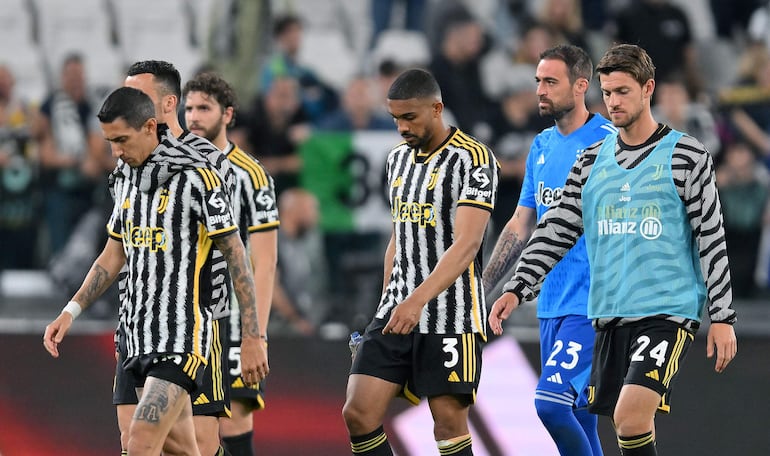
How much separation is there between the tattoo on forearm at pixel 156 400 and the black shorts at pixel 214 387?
0.80 metres

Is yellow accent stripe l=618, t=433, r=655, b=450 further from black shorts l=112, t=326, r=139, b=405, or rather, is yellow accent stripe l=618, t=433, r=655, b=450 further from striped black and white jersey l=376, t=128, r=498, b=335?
black shorts l=112, t=326, r=139, b=405

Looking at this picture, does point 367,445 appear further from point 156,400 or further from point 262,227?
point 262,227

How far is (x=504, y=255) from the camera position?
6.93 metres

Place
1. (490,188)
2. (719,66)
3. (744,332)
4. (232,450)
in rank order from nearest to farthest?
(490,188), (232,450), (744,332), (719,66)

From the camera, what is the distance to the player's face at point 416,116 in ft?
20.0

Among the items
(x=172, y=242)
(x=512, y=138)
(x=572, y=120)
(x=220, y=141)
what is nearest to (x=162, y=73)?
(x=220, y=141)

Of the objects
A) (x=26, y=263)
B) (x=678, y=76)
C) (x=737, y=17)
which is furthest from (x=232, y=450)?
(x=737, y=17)

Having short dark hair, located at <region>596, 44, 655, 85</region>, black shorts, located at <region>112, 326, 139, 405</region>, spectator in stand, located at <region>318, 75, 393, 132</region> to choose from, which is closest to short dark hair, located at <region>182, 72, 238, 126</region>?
black shorts, located at <region>112, 326, 139, 405</region>

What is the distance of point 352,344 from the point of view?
6.48 meters

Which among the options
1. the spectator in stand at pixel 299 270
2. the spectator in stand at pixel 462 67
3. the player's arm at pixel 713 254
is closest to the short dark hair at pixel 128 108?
the player's arm at pixel 713 254

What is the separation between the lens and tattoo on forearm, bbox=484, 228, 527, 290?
6.86 metres

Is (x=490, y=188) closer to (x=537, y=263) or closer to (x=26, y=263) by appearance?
(x=537, y=263)

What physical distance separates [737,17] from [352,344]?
750 centimetres

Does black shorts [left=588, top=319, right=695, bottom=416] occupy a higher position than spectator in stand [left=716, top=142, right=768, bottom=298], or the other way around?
spectator in stand [left=716, top=142, right=768, bottom=298]
